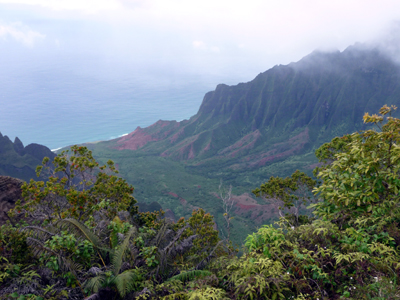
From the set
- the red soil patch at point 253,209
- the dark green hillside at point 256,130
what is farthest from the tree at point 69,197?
the dark green hillside at point 256,130

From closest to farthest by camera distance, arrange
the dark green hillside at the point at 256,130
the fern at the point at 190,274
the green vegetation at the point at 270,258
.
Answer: the green vegetation at the point at 270,258
the fern at the point at 190,274
the dark green hillside at the point at 256,130

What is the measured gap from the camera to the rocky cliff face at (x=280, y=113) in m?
108

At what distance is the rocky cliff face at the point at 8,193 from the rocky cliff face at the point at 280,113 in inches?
3271

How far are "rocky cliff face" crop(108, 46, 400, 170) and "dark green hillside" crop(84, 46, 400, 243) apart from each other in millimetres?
423

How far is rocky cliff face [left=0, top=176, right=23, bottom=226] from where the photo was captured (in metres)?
15.4

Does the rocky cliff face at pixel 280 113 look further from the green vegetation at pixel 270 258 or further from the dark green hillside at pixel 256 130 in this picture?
the green vegetation at pixel 270 258

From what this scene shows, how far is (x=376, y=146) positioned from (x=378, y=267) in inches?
109

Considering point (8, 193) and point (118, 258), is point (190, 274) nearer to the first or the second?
point (118, 258)

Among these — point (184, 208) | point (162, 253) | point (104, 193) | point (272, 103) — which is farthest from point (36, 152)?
point (272, 103)

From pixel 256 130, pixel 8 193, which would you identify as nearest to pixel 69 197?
pixel 8 193

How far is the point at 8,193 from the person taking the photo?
16234 mm

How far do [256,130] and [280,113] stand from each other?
1769cm

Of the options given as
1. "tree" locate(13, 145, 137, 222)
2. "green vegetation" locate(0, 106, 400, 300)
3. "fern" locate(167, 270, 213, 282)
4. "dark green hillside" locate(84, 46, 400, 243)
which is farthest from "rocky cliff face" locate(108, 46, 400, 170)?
"fern" locate(167, 270, 213, 282)

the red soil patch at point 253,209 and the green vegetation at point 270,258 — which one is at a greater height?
the green vegetation at point 270,258
